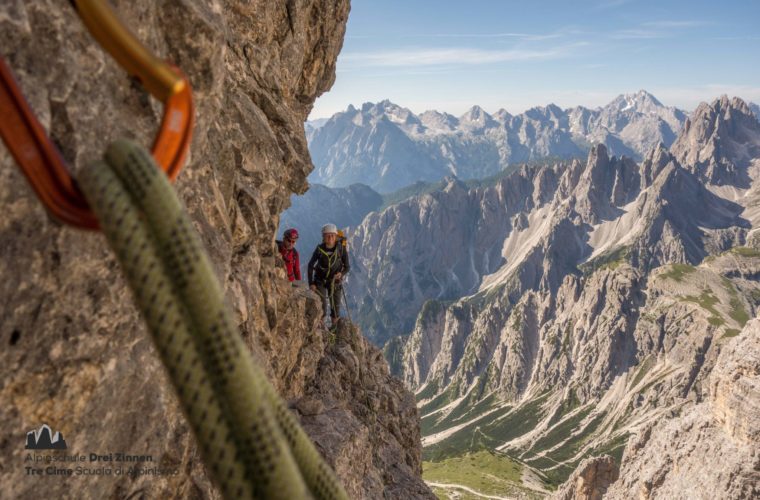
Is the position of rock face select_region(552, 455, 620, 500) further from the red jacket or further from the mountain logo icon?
the mountain logo icon

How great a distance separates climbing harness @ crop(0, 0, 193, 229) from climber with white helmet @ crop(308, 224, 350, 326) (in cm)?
1842

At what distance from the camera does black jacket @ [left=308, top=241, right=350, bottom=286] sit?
2342 centimetres

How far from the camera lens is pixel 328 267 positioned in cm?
2370

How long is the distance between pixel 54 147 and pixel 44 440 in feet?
13.8

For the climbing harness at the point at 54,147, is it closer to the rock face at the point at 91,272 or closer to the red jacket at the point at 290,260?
the rock face at the point at 91,272

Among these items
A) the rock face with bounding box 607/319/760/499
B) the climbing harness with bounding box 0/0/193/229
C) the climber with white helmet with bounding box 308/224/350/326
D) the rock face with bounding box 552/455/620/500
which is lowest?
the rock face with bounding box 552/455/620/500

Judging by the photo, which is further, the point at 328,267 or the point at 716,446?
the point at 716,446

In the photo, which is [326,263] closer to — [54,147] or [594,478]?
[54,147]

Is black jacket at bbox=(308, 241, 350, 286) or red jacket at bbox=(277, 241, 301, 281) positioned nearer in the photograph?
red jacket at bbox=(277, 241, 301, 281)

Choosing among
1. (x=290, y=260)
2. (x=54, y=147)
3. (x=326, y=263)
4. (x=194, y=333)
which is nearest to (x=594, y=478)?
(x=326, y=263)

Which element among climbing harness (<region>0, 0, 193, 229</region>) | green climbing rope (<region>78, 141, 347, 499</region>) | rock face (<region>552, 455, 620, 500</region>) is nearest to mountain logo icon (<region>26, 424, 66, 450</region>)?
climbing harness (<region>0, 0, 193, 229</region>)

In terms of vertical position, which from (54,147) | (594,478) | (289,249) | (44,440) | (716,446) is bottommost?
(594,478)

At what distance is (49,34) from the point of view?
5285 mm

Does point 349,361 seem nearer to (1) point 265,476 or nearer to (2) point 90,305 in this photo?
(2) point 90,305
